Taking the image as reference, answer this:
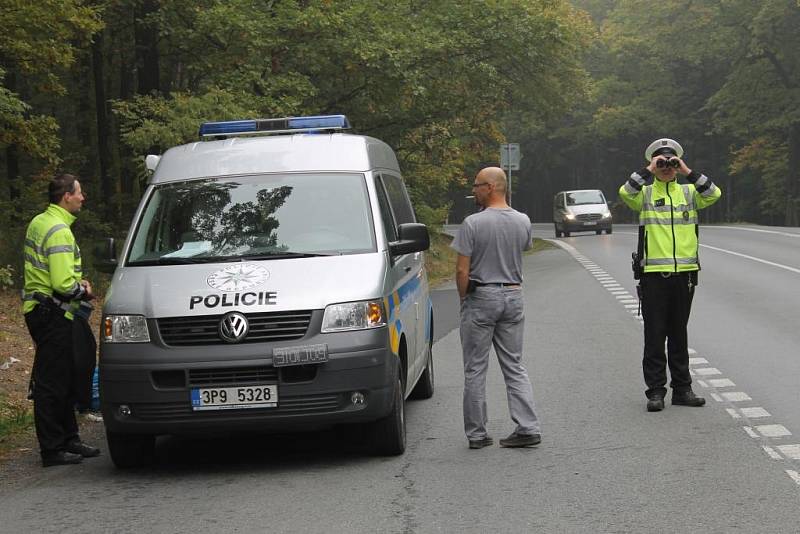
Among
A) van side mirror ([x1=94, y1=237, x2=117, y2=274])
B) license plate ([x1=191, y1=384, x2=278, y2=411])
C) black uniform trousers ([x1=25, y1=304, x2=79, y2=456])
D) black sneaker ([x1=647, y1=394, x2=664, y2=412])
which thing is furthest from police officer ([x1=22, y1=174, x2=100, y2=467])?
black sneaker ([x1=647, y1=394, x2=664, y2=412])

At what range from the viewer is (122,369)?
7535 mm

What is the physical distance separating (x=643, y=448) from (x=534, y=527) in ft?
6.95

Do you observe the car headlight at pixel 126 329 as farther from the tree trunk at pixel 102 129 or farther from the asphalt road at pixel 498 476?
the tree trunk at pixel 102 129

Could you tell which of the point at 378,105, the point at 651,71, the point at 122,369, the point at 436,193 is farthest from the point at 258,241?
the point at 651,71

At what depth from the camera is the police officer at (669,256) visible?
31.4 ft

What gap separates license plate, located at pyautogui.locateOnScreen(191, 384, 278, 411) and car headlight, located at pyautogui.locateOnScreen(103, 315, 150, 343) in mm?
458

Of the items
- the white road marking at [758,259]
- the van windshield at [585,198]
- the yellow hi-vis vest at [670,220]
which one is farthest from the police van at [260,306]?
the van windshield at [585,198]

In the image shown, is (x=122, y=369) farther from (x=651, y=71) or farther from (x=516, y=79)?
(x=651, y=71)

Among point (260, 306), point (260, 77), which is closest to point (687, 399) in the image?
point (260, 306)

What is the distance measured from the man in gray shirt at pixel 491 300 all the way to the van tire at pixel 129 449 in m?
1.99

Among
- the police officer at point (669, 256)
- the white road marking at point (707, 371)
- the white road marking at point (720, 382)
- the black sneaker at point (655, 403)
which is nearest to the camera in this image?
the black sneaker at point (655, 403)

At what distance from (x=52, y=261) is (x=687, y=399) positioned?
460 centimetres

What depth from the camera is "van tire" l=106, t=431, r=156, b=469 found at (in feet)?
25.7

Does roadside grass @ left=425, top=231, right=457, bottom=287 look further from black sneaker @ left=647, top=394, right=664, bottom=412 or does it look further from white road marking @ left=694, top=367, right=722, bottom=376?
black sneaker @ left=647, top=394, right=664, bottom=412
